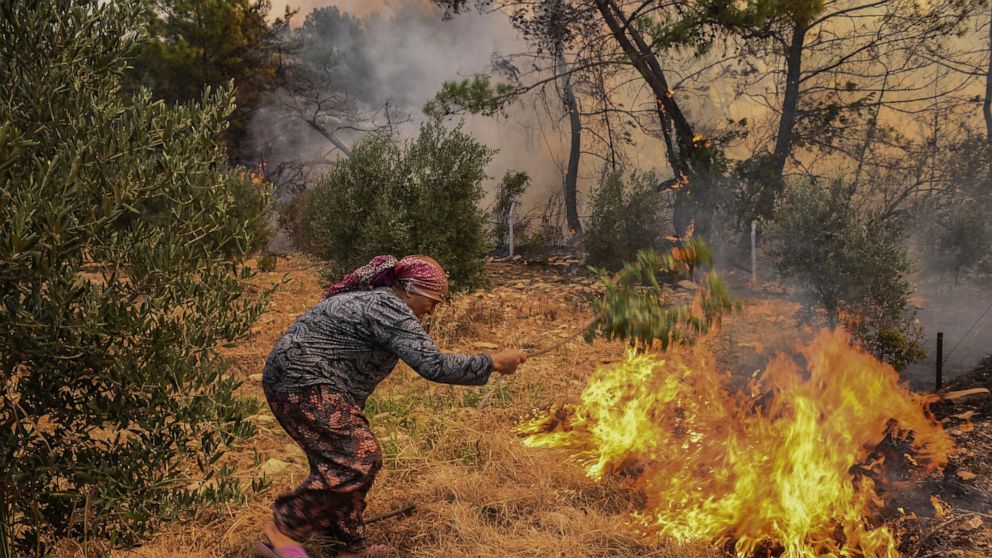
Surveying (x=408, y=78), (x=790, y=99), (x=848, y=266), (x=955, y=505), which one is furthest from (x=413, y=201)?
(x=408, y=78)

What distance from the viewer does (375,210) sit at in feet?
32.7

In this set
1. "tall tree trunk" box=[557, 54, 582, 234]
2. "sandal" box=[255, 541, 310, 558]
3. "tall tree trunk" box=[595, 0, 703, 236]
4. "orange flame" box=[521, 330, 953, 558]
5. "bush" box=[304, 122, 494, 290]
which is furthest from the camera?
"tall tree trunk" box=[557, 54, 582, 234]

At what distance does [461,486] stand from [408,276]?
71.1 inches

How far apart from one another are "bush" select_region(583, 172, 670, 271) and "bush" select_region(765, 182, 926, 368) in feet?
13.0

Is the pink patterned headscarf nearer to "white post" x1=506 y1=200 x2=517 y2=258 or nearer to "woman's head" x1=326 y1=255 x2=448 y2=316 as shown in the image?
"woman's head" x1=326 y1=255 x2=448 y2=316

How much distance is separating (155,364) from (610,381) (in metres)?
3.83

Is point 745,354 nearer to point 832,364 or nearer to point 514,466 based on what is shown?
point 832,364

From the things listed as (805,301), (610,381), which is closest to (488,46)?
(805,301)

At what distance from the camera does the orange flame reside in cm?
409

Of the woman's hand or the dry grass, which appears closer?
the woman's hand

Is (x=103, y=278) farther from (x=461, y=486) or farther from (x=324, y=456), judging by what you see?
(x=461, y=486)

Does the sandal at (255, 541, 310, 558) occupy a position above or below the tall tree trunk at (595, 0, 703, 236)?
below

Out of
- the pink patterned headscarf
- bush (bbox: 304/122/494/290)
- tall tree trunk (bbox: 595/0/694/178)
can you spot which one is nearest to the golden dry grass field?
the pink patterned headscarf

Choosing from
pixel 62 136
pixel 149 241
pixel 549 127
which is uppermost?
pixel 549 127
